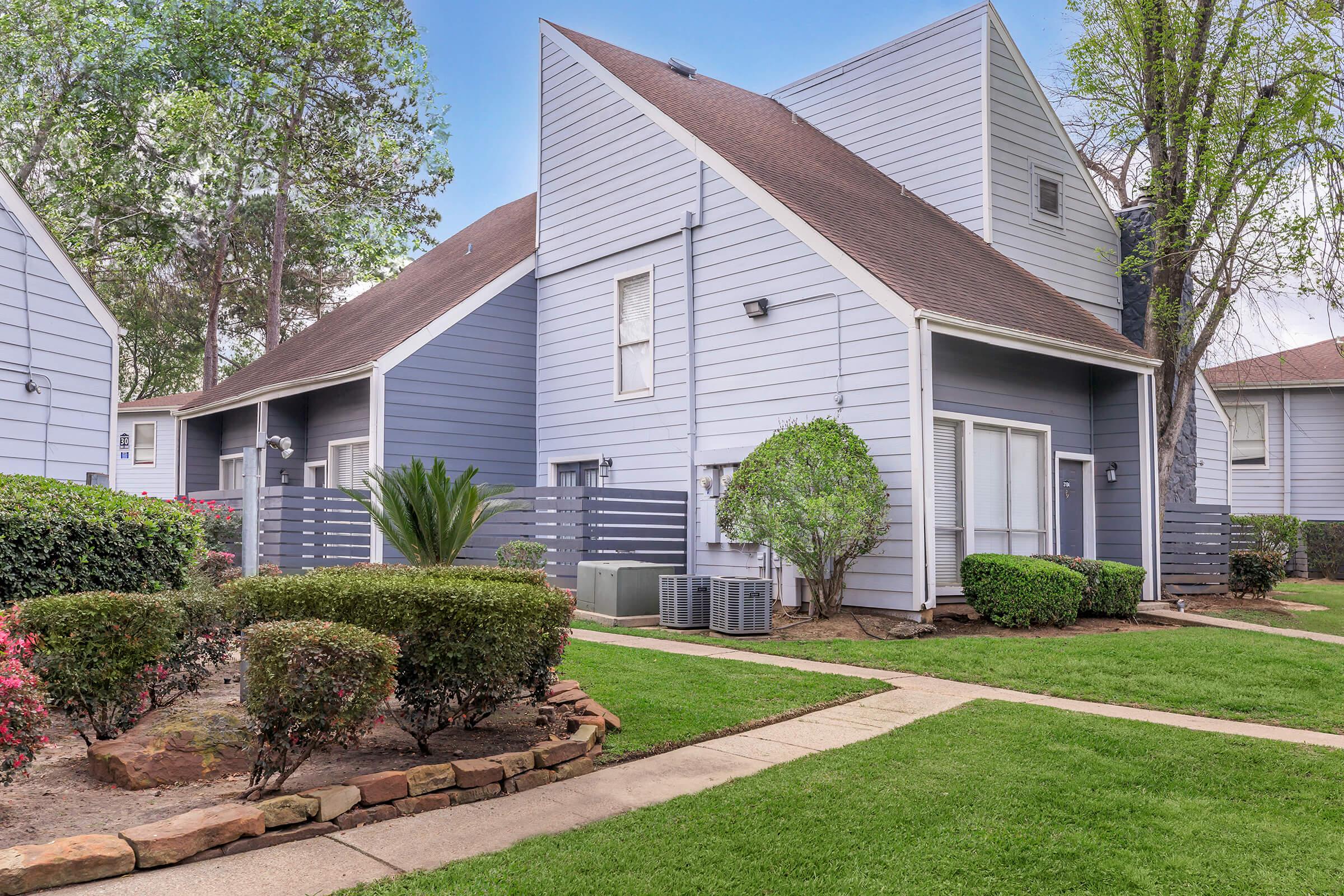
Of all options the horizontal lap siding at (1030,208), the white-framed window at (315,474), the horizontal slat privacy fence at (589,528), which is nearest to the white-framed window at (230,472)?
the white-framed window at (315,474)

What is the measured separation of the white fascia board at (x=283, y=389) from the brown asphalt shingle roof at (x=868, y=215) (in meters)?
5.93

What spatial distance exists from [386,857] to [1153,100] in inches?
644

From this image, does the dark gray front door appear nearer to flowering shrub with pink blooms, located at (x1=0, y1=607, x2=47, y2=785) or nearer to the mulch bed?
the mulch bed

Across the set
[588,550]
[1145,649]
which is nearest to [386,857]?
[1145,649]

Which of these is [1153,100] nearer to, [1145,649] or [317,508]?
[1145,649]

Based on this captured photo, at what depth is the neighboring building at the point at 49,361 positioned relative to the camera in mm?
10594

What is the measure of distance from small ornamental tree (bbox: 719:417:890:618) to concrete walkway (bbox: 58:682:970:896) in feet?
13.4

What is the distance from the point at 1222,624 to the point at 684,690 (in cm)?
819

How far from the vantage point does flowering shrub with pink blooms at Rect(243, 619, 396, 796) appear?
4270 mm

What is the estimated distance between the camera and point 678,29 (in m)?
25.3

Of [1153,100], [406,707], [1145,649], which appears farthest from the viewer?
[1153,100]

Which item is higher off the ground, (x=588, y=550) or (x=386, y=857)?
(x=588, y=550)

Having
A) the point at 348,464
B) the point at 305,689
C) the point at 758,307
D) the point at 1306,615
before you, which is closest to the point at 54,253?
the point at 348,464

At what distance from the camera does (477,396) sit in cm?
1548
